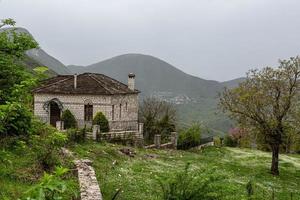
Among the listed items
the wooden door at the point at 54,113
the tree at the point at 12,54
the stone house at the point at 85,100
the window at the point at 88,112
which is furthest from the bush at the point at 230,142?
the tree at the point at 12,54

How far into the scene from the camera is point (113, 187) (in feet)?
61.3

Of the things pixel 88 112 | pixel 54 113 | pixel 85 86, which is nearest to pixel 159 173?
pixel 88 112

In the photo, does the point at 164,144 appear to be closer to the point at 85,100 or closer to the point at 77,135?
the point at 85,100

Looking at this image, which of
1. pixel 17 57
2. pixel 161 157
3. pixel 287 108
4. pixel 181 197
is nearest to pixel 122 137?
pixel 161 157

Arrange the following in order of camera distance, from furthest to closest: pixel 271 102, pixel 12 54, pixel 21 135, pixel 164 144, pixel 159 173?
pixel 164 144
pixel 271 102
pixel 159 173
pixel 12 54
pixel 21 135

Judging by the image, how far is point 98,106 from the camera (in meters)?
48.5

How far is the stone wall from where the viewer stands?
48.3m

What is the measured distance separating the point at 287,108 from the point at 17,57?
71.5 feet

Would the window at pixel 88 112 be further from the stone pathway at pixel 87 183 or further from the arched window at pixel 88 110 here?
the stone pathway at pixel 87 183

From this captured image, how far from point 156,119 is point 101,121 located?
51.1 ft

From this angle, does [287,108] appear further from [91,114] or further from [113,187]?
[91,114]

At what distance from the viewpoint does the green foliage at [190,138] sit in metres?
48.5

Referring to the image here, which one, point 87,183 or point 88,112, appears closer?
point 87,183

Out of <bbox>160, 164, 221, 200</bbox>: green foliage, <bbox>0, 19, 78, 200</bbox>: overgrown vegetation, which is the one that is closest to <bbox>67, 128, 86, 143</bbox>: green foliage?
<bbox>0, 19, 78, 200</bbox>: overgrown vegetation
